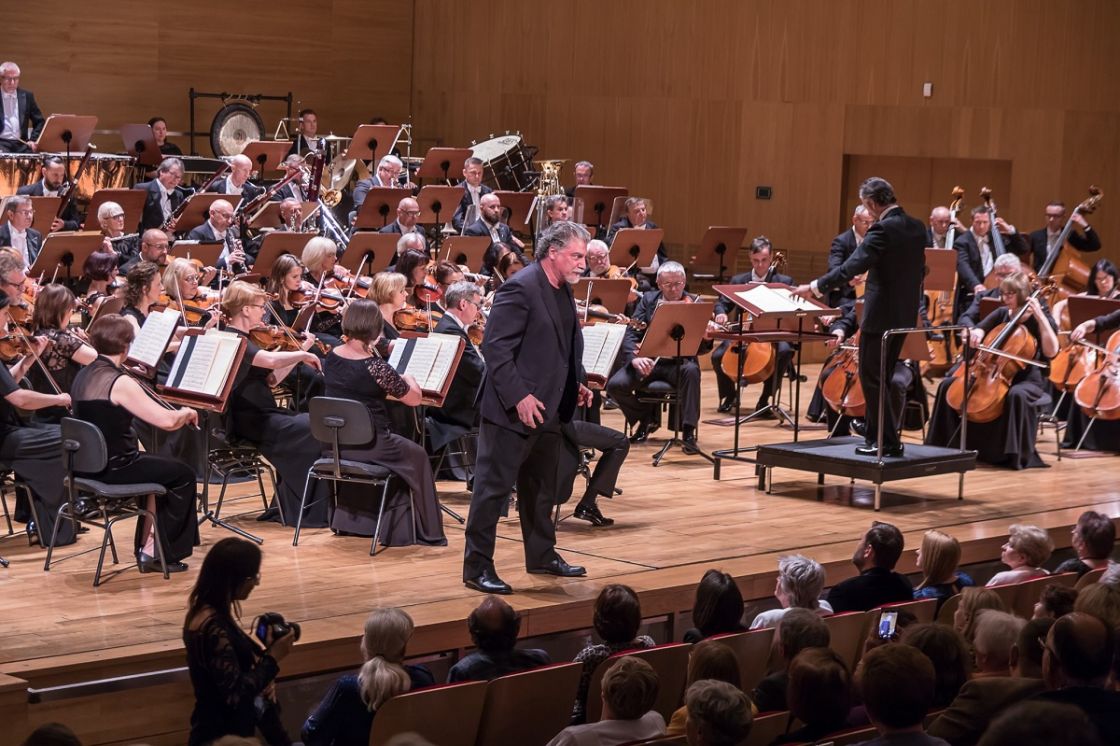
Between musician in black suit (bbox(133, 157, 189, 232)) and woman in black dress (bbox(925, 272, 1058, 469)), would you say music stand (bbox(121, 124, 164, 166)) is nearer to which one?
musician in black suit (bbox(133, 157, 189, 232))

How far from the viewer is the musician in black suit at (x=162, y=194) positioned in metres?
11.1

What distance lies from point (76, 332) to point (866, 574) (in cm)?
371

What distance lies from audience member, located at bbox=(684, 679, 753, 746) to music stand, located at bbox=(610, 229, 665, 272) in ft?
23.3

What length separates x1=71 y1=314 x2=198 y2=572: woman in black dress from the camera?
563 centimetres

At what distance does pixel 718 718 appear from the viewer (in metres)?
3.31

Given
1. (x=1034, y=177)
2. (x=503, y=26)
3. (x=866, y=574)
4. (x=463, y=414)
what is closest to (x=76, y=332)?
(x=463, y=414)

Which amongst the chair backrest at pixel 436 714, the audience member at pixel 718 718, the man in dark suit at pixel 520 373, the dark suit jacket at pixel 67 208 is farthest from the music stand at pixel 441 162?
the audience member at pixel 718 718

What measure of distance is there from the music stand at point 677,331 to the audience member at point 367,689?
4.07 m

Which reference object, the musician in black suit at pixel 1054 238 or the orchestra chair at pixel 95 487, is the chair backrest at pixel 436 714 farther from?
the musician in black suit at pixel 1054 238

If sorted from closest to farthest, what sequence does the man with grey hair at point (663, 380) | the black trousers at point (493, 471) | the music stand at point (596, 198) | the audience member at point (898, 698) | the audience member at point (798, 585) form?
the audience member at point (898, 698), the audience member at point (798, 585), the black trousers at point (493, 471), the man with grey hair at point (663, 380), the music stand at point (596, 198)

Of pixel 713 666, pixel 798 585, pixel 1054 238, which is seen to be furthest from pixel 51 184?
pixel 713 666

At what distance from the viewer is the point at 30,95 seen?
1282 centimetres

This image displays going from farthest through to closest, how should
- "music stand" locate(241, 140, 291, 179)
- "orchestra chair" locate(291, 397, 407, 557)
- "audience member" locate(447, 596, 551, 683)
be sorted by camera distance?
"music stand" locate(241, 140, 291, 179), "orchestra chair" locate(291, 397, 407, 557), "audience member" locate(447, 596, 551, 683)

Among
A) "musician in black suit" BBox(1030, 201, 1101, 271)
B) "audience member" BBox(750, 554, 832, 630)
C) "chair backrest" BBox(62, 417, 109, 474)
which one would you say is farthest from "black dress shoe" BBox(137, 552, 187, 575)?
"musician in black suit" BBox(1030, 201, 1101, 271)
